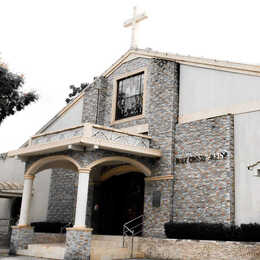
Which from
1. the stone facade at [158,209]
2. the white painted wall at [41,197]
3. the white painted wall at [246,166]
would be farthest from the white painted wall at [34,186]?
the white painted wall at [246,166]

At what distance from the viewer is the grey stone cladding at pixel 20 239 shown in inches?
725

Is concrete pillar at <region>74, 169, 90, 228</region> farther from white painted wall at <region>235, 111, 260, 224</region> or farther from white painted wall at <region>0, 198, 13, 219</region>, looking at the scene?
white painted wall at <region>0, 198, 13, 219</region>

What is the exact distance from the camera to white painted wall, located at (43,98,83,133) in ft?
77.8

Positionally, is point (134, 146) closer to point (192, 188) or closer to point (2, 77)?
point (192, 188)

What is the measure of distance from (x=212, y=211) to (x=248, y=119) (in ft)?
12.6

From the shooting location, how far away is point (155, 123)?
19.4 meters

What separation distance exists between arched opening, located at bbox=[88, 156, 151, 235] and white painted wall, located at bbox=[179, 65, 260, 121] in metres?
4.41

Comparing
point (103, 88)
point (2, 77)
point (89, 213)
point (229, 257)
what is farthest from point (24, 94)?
point (229, 257)

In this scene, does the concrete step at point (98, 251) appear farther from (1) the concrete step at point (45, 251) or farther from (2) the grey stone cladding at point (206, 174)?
(2) the grey stone cladding at point (206, 174)

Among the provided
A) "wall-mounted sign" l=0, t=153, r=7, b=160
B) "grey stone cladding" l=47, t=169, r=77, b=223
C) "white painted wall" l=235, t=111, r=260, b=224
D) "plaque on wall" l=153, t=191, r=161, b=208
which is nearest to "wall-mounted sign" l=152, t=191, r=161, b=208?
"plaque on wall" l=153, t=191, r=161, b=208

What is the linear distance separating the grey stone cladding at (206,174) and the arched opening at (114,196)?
3088 millimetres

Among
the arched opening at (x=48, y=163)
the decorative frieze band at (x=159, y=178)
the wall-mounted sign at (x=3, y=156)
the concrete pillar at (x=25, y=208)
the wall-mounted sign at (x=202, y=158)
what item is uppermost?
the wall-mounted sign at (x=3, y=156)

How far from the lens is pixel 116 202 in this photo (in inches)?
853

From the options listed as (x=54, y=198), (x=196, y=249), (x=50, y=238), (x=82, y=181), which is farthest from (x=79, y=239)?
(x=54, y=198)
